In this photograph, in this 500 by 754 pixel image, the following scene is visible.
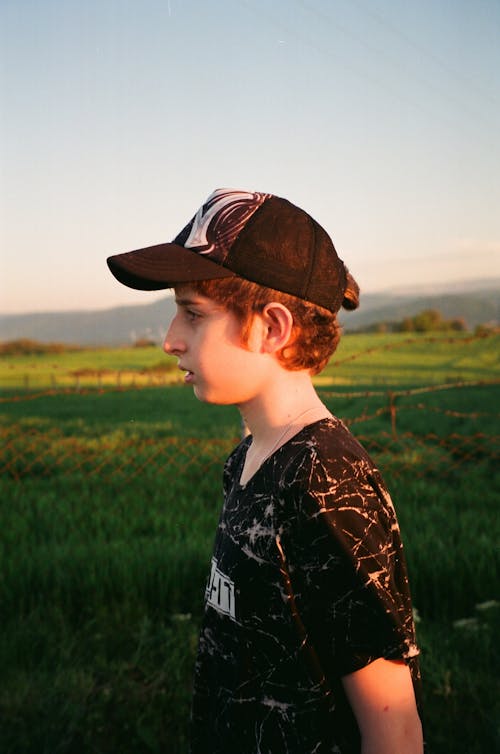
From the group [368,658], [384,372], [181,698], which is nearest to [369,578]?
[368,658]

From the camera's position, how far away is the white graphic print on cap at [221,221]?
1.43 metres

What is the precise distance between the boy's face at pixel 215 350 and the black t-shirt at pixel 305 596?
158mm

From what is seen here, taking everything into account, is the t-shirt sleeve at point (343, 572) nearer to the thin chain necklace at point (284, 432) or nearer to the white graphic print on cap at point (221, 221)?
the thin chain necklace at point (284, 432)

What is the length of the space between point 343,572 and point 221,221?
72 centimetres

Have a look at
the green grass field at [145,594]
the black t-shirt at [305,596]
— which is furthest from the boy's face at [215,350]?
the green grass field at [145,594]

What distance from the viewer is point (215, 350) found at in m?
1.44

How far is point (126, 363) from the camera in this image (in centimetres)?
1496

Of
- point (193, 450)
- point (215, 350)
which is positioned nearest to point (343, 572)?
point (215, 350)

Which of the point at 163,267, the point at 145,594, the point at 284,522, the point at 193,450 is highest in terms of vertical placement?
the point at 163,267

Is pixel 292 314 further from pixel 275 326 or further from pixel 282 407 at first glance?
pixel 282 407

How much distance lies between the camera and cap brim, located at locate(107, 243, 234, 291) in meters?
1.42

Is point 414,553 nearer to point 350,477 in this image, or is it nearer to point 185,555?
point 185,555

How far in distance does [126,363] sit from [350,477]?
13.9m

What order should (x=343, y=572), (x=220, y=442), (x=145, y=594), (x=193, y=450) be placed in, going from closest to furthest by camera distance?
(x=343, y=572) → (x=145, y=594) → (x=193, y=450) → (x=220, y=442)
